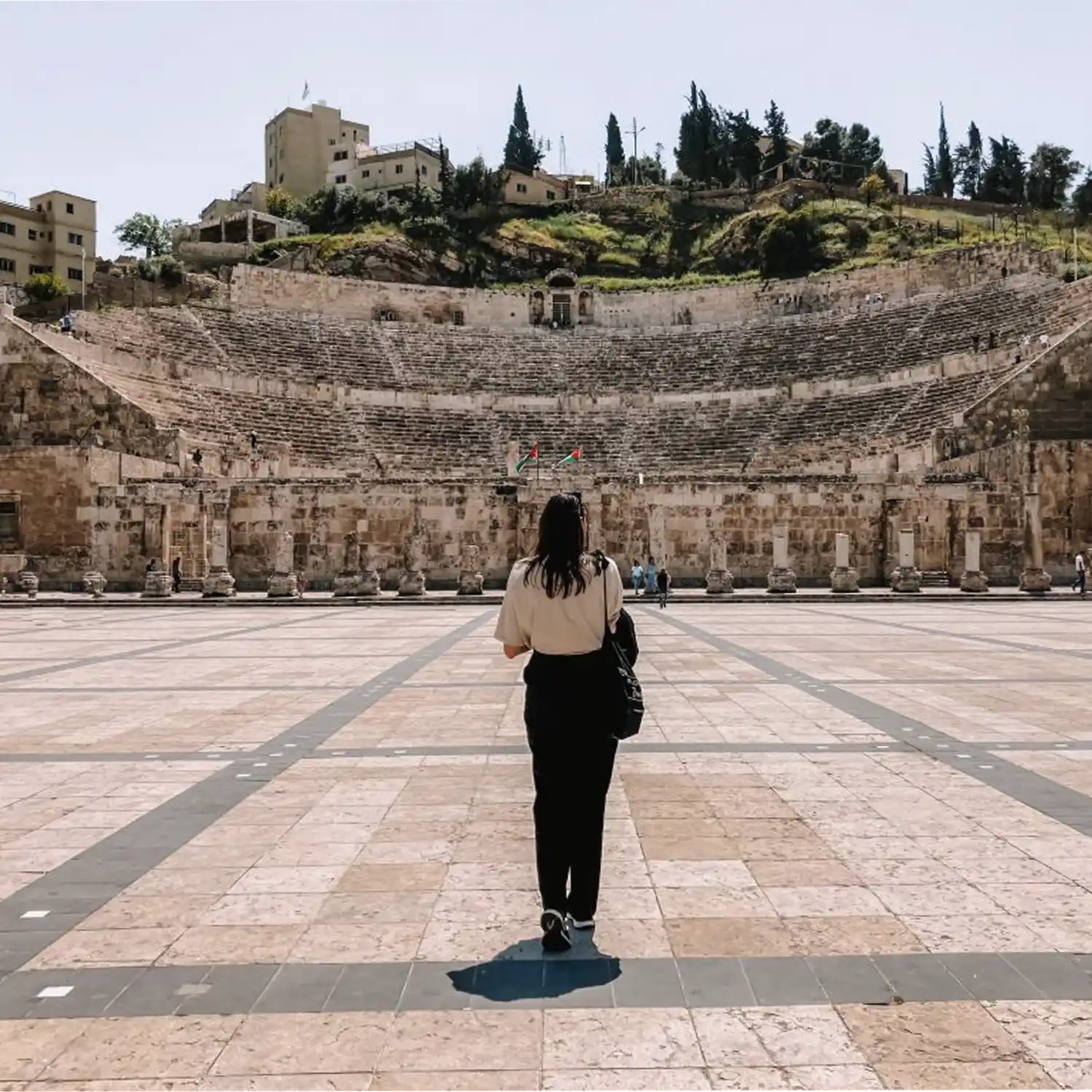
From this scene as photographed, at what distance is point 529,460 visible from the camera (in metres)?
38.3

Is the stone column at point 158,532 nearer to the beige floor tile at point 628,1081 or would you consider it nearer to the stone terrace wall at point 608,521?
the stone terrace wall at point 608,521

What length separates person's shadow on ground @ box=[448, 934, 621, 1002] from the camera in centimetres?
357

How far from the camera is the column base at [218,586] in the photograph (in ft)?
92.1

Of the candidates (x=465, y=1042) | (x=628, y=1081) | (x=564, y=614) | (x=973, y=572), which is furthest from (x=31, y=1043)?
(x=973, y=572)

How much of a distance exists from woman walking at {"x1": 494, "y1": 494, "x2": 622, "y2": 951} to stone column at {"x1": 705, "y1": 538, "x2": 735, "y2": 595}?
945 inches

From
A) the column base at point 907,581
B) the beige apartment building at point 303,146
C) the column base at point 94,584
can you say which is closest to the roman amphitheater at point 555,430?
the column base at point 94,584

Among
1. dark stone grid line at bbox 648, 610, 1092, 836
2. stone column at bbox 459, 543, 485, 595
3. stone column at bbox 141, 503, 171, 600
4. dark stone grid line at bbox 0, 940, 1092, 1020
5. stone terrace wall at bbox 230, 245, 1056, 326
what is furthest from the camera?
stone terrace wall at bbox 230, 245, 1056, 326

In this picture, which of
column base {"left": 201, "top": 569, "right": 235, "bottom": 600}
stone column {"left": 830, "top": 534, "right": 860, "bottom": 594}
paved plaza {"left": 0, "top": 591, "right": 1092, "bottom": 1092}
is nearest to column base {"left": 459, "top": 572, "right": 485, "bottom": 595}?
column base {"left": 201, "top": 569, "right": 235, "bottom": 600}

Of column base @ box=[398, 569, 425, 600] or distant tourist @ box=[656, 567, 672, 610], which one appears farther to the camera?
column base @ box=[398, 569, 425, 600]

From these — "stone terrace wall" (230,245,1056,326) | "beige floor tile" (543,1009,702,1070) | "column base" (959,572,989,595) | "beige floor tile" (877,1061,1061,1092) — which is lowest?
"beige floor tile" (877,1061,1061,1092)

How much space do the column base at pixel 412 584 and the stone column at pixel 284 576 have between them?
10.1 ft

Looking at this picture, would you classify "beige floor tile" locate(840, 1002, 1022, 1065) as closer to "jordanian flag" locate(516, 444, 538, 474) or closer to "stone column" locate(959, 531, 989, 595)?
"stone column" locate(959, 531, 989, 595)

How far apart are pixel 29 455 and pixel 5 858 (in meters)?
29.9

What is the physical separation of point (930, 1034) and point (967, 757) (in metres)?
4.39
